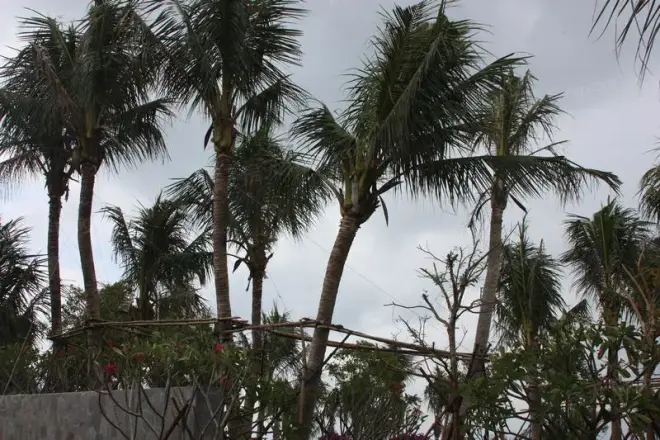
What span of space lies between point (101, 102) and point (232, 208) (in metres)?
2.88

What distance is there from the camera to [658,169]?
40.8 ft

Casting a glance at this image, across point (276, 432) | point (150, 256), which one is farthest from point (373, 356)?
point (150, 256)

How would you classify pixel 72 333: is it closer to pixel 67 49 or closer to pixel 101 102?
pixel 101 102

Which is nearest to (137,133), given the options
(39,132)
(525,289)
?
(39,132)

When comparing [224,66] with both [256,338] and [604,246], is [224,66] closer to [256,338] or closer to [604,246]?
[256,338]

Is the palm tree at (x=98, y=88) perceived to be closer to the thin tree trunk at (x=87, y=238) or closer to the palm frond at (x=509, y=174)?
the thin tree trunk at (x=87, y=238)

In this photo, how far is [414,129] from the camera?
778cm

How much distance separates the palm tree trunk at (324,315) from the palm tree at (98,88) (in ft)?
10.8

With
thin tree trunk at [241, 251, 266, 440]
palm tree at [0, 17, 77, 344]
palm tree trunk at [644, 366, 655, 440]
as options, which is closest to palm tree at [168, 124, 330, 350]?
thin tree trunk at [241, 251, 266, 440]

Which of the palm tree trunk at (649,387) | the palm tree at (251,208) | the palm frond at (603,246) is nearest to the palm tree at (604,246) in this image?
the palm frond at (603,246)

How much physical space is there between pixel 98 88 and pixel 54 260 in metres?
3.64

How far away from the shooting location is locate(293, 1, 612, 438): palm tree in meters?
7.71

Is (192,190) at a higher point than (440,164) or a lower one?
higher

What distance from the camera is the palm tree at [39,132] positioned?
10520 mm
